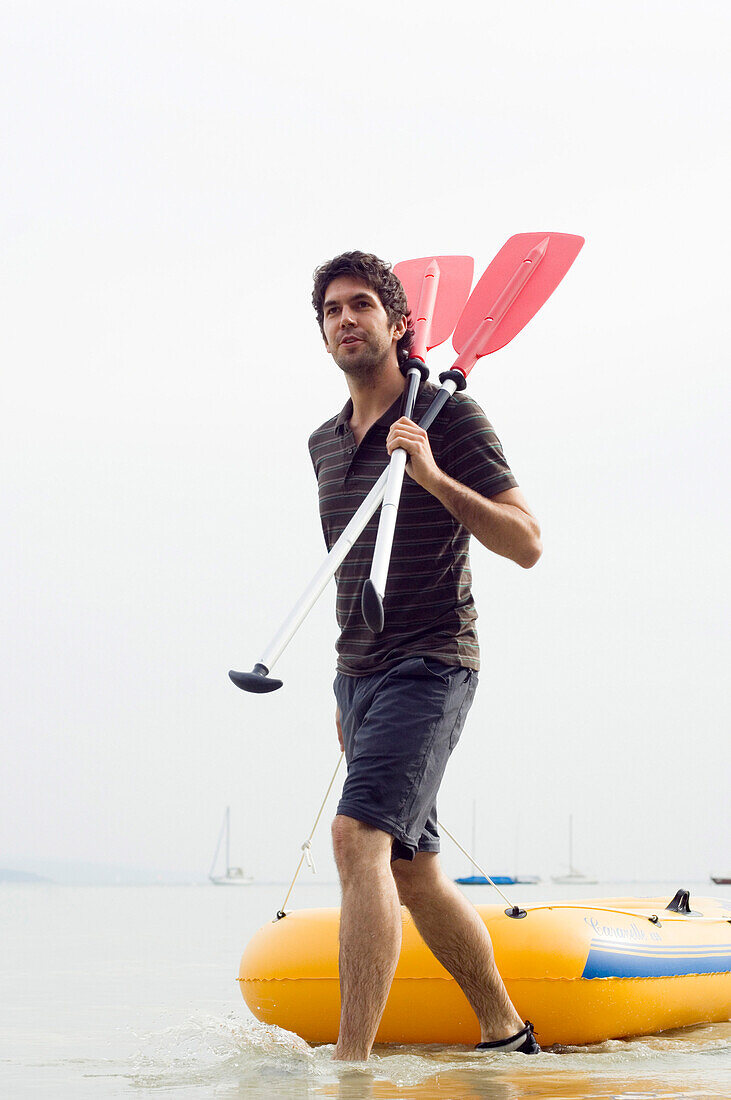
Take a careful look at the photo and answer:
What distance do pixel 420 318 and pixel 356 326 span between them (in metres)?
0.58

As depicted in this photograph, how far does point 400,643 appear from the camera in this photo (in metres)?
2.81

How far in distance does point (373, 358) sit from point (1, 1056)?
7.02 feet

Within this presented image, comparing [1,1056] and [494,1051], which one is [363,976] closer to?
[494,1051]

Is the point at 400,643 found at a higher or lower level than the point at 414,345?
lower

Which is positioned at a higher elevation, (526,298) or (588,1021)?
(526,298)

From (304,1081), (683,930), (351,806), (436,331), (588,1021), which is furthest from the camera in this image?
(683,930)

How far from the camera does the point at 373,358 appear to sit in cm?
300

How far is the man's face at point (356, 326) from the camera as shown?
2973 mm

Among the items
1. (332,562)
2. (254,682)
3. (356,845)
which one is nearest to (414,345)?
(332,562)

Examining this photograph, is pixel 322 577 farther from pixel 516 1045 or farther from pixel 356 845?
pixel 516 1045

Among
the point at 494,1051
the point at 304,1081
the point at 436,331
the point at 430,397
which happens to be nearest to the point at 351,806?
the point at 304,1081

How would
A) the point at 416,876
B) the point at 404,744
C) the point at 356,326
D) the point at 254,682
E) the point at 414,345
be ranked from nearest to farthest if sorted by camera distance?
1. the point at 254,682
2. the point at 404,744
3. the point at 416,876
4. the point at 356,326
5. the point at 414,345

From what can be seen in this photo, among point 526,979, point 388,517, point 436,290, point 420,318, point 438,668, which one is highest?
point 436,290

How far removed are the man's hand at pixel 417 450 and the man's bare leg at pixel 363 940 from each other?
0.85 metres
